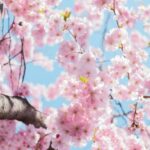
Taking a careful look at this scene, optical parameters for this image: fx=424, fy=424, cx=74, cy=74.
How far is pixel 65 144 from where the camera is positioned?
146 inches

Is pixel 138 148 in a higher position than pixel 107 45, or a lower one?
lower

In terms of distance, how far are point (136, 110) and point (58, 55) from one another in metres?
1.47

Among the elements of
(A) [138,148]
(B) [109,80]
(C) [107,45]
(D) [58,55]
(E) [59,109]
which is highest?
(C) [107,45]

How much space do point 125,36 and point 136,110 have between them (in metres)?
1.24

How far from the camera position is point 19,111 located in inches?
146

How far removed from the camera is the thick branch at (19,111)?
350 centimetres

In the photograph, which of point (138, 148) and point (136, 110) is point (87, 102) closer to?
point (138, 148)

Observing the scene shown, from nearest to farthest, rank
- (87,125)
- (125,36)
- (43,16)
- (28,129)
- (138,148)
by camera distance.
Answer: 1. (87,125)
2. (28,129)
3. (138,148)
4. (43,16)
5. (125,36)

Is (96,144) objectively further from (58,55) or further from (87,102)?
(58,55)

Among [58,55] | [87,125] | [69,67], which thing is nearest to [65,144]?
[87,125]

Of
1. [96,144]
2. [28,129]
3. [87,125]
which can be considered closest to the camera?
[87,125]

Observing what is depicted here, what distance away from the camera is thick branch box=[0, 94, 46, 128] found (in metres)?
3.50

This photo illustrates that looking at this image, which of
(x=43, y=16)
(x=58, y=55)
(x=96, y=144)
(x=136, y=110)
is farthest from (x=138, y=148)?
(x=43, y=16)

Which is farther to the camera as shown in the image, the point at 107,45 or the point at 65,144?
the point at 107,45
